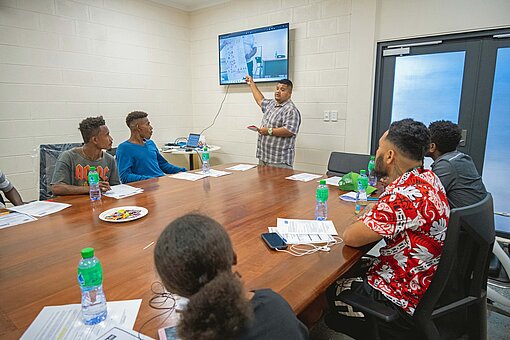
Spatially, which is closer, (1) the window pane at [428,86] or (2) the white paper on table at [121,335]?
(2) the white paper on table at [121,335]

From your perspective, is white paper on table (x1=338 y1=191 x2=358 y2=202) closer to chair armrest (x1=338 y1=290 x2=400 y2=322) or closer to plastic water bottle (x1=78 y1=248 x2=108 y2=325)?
chair armrest (x1=338 y1=290 x2=400 y2=322)

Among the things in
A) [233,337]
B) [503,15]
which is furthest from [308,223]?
[503,15]

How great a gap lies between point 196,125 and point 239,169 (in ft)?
7.84

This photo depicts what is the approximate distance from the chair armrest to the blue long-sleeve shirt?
2081 mm

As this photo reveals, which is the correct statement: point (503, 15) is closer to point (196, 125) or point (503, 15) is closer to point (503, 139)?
point (503, 139)

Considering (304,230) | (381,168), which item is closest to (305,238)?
(304,230)

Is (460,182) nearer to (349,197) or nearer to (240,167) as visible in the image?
(349,197)

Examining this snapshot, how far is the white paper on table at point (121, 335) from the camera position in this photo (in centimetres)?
88

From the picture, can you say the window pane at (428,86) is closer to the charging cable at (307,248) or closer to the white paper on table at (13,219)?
the charging cable at (307,248)

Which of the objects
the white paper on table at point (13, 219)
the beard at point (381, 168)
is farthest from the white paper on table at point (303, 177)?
the white paper on table at point (13, 219)

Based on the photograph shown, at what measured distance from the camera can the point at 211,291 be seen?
2.07ft

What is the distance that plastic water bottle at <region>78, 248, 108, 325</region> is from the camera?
0.95 m

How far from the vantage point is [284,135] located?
356cm

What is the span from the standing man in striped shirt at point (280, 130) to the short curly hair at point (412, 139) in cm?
214
